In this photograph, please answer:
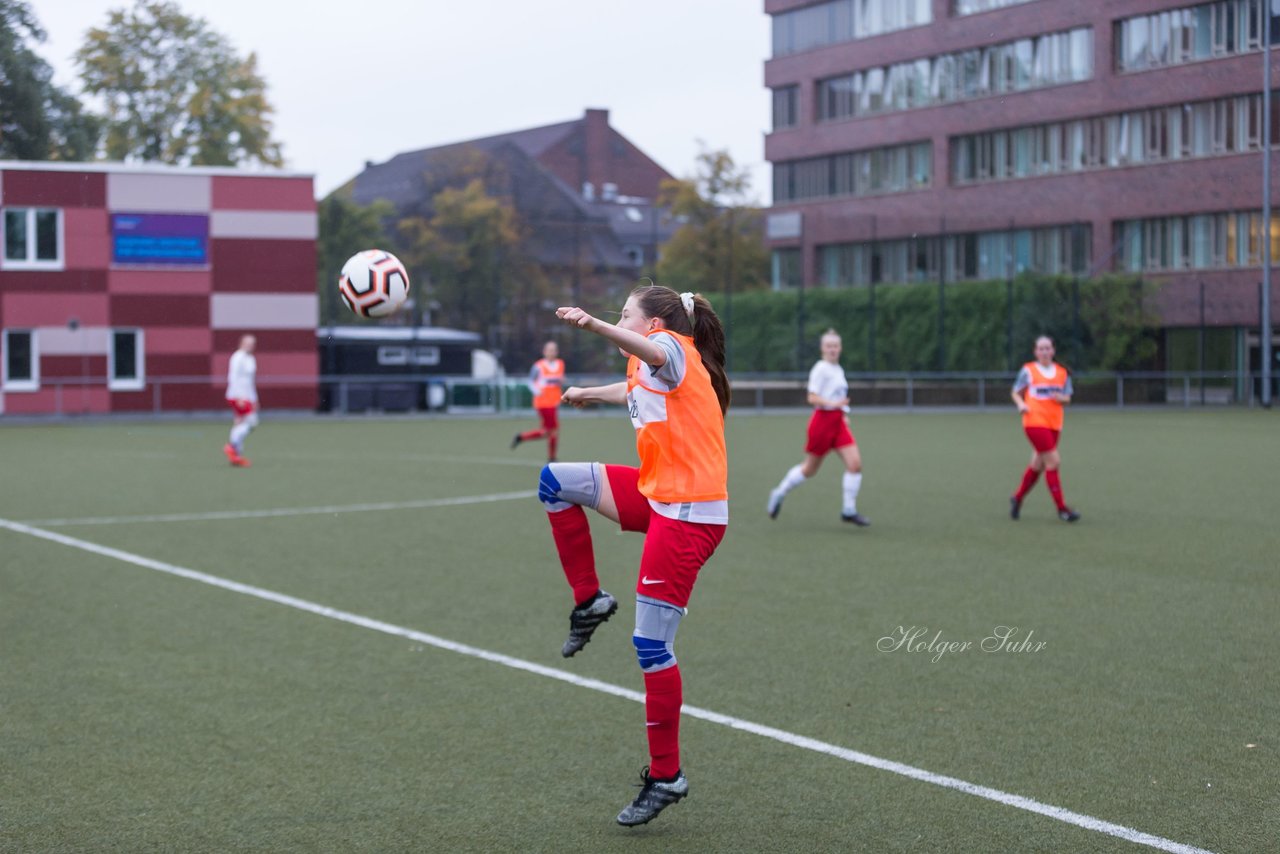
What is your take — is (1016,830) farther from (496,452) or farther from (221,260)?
(221,260)

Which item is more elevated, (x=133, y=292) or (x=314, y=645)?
(x=133, y=292)

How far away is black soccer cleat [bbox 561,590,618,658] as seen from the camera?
605 centimetres

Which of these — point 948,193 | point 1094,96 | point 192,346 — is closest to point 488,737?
point 192,346

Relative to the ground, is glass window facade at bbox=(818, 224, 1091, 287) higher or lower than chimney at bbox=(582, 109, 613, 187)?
lower

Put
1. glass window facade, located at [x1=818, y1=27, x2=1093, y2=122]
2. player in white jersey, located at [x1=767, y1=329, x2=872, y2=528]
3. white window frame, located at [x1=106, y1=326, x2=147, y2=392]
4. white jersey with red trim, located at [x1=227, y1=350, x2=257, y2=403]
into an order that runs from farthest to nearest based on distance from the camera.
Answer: glass window facade, located at [x1=818, y1=27, x2=1093, y2=122], white window frame, located at [x1=106, y1=326, x2=147, y2=392], white jersey with red trim, located at [x1=227, y1=350, x2=257, y2=403], player in white jersey, located at [x1=767, y1=329, x2=872, y2=528]

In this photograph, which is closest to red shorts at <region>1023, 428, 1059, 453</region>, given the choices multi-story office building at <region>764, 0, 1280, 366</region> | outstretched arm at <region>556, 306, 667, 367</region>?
outstretched arm at <region>556, 306, 667, 367</region>

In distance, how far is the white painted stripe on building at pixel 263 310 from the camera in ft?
140

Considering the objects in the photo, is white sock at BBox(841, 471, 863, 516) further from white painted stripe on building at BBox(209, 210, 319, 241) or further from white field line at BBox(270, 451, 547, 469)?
white painted stripe on building at BBox(209, 210, 319, 241)

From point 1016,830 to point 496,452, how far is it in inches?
856

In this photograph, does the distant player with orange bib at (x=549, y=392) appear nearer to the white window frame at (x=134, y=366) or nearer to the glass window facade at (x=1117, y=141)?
the white window frame at (x=134, y=366)

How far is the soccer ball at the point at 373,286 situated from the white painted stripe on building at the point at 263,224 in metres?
38.0

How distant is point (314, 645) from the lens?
893 centimetres

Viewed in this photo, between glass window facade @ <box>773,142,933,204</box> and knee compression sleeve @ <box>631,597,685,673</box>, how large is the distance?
57.5 m

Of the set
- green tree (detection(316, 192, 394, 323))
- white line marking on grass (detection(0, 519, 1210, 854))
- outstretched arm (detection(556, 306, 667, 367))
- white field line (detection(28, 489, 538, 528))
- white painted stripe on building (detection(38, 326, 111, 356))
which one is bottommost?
white line marking on grass (detection(0, 519, 1210, 854))
